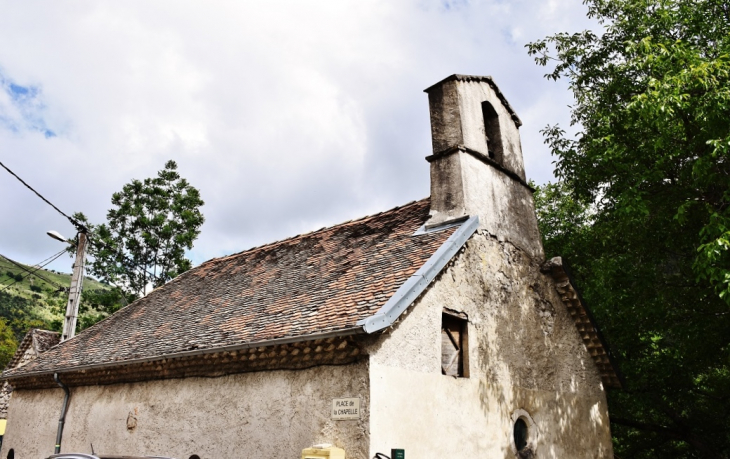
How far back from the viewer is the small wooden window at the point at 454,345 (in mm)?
8555

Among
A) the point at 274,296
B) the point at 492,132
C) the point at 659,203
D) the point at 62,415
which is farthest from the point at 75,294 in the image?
the point at 659,203

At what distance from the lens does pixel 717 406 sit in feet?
50.2

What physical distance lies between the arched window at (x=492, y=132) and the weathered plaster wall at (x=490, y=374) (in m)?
2.41

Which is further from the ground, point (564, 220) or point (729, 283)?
point (564, 220)

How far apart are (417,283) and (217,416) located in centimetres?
395

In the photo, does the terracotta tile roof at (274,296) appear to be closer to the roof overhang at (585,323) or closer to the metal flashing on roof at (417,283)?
the metal flashing on roof at (417,283)

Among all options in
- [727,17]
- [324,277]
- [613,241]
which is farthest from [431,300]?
[727,17]

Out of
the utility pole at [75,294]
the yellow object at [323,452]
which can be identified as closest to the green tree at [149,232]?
the utility pole at [75,294]

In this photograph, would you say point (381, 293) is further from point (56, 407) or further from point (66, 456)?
point (56, 407)

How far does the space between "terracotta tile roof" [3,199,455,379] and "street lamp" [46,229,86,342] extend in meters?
1.27

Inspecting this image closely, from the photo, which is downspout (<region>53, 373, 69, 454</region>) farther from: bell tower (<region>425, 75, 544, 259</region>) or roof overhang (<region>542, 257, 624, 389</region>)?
roof overhang (<region>542, 257, 624, 389</region>)

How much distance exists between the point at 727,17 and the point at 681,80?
156 inches

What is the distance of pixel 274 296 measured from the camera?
10.3m

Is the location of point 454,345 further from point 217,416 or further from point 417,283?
point 217,416
